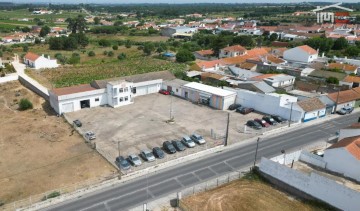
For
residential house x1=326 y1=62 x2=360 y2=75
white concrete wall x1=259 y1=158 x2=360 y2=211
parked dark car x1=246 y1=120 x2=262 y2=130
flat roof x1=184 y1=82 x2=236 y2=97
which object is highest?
residential house x1=326 y1=62 x2=360 y2=75

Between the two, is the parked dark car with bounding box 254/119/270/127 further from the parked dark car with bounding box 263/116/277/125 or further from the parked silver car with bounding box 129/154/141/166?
the parked silver car with bounding box 129/154/141/166

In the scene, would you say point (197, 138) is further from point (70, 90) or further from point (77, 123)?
point (70, 90)

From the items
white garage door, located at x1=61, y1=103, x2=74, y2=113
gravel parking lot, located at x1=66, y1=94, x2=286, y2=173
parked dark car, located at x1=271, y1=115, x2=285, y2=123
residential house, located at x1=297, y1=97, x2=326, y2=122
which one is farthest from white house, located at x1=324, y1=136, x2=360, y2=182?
white garage door, located at x1=61, y1=103, x2=74, y2=113

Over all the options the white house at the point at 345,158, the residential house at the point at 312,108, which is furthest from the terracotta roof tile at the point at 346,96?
the white house at the point at 345,158

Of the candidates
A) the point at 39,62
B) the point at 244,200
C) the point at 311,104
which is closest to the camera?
the point at 244,200

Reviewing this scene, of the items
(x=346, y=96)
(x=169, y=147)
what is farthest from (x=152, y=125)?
(x=346, y=96)

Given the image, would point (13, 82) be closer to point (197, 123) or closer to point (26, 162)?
point (26, 162)
